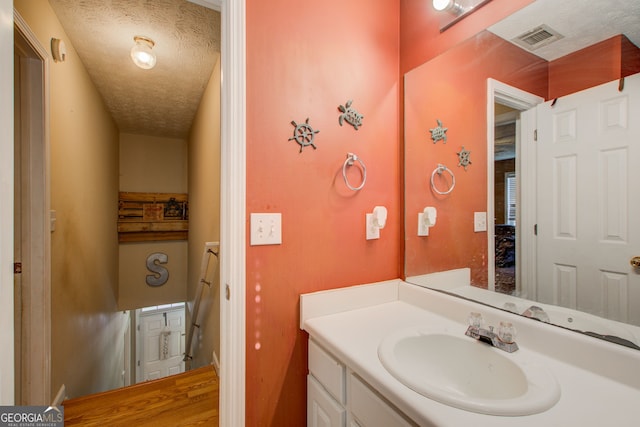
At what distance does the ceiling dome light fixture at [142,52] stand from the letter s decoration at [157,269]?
317cm

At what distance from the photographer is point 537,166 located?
3.19 ft

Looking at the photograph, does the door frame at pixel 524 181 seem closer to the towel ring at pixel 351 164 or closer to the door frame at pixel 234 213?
the towel ring at pixel 351 164

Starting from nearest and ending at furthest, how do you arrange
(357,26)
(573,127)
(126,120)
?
(573,127) < (357,26) < (126,120)

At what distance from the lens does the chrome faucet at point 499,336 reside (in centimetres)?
88

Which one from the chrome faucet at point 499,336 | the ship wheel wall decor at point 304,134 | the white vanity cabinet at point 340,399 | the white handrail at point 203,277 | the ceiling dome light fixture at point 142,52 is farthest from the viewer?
the white handrail at point 203,277

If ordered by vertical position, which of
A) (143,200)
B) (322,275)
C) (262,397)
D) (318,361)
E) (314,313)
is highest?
(143,200)

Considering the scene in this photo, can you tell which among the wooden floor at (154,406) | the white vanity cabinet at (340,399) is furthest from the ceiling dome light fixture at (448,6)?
the wooden floor at (154,406)

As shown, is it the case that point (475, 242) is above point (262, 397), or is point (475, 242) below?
above

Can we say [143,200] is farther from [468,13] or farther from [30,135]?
[468,13]

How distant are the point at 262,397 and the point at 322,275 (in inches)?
20.3

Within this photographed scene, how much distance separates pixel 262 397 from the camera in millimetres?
1068

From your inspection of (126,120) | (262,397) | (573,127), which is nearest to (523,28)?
(573,127)

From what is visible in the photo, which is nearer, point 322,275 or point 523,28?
point 523,28
